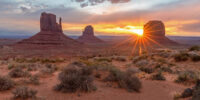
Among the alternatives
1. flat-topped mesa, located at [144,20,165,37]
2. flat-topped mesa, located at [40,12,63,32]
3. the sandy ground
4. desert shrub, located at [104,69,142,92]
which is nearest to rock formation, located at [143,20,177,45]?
flat-topped mesa, located at [144,20,165,37]

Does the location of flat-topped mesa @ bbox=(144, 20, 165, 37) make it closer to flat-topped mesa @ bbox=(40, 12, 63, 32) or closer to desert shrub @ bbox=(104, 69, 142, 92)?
flat-topped mesa @ bbox=(40, 12, 63, 32)

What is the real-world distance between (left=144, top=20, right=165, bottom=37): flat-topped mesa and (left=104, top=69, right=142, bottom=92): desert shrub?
317 feet

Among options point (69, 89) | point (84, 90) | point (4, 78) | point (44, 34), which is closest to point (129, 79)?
point (84, 90)

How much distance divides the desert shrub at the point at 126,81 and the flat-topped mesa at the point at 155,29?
96648 millimetres

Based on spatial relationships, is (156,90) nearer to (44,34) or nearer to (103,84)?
(103,84)

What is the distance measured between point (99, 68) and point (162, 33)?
98.4m

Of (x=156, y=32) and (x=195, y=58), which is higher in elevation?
(x=156, y=32)

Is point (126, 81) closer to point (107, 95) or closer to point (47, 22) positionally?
point (107, 95)

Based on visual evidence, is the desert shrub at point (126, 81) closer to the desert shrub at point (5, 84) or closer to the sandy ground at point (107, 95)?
the sandy ground at point (107, 95)

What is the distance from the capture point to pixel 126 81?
22.6 ft

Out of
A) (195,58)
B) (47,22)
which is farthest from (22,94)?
(47,22)

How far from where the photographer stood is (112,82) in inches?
290

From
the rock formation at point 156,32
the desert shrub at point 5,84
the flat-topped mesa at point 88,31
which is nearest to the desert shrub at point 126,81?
the desert shrub at point 5,84

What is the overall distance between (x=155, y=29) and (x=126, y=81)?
9896 cm
